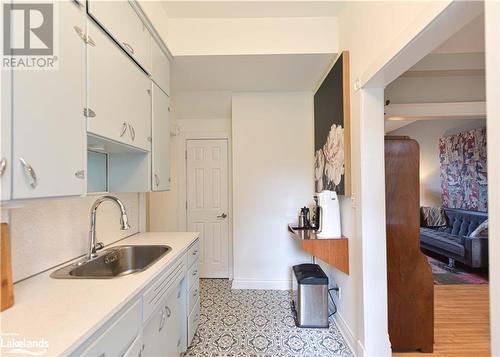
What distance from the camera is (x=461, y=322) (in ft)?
7.64

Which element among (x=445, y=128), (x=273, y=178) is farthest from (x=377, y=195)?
(x=445, y=128)

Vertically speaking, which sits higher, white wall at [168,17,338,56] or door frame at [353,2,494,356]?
white wall at [168,17,338,56]

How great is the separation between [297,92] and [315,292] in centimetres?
245

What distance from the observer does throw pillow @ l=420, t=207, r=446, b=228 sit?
15.1 ft

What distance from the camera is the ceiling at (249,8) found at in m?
2.03

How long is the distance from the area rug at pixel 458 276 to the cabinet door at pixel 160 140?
3.83 meters

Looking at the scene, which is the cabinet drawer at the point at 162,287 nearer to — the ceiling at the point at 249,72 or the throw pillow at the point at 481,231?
the ceiling at the point at 249,72

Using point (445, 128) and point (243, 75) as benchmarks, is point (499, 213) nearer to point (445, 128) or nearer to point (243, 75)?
point (243, 75)

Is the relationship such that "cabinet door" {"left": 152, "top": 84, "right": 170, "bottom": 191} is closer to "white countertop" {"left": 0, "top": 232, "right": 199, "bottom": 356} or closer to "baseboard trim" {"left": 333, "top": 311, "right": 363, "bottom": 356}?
"white countertop" {"left": 0, "top": 232, "right": 199, "bottom": 356}

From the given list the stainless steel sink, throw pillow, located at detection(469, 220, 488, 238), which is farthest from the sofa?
the stainless steel sink

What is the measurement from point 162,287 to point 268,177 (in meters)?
2.10

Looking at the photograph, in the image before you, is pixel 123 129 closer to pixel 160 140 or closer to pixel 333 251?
pixel 160 140

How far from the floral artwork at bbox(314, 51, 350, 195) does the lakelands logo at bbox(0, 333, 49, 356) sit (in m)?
1.99

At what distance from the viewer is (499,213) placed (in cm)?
73
